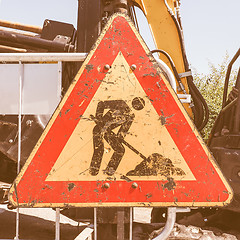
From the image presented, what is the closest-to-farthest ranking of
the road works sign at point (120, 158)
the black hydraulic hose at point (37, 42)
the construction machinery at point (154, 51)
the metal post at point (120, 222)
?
1. the road works sign at point (120, 158)
2. the metal post at point (120, 222)
3. the construction machinery at point (154, 51)
4. the black hydraulic hose at point (37, 42)

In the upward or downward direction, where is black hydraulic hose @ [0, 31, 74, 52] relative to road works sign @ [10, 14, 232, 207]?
upward

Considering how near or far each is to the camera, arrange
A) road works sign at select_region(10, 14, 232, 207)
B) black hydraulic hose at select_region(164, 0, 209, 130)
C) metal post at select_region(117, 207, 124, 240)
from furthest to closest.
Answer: black hydraulic hose at select_region(164, 0, 209, 130)
metal post at select_region(117, 207, 124, 240)
road works sign at select_region(10, 14, 232, 207)

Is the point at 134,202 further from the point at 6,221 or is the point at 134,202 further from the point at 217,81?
the point at 217,81

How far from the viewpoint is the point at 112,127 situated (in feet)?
5.76

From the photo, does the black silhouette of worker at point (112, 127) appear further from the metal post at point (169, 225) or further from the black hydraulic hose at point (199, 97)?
the black hydraulic hose at point (199, 97)

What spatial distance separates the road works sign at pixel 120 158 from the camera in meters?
1.74

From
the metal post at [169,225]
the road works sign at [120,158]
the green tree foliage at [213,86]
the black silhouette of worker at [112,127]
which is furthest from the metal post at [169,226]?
the green tree foliage at [213,86]

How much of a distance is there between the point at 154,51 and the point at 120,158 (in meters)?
1.81

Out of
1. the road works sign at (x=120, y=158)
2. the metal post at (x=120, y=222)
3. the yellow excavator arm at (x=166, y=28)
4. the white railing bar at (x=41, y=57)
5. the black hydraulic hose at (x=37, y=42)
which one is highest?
the yellow excavator arm at (x=166, y=28)

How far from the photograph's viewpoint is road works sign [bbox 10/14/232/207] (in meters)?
1.74

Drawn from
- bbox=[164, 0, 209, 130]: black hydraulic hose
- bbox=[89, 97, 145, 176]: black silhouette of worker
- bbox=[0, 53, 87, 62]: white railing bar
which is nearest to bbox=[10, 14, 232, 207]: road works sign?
bbox=[89, 97, 145, 176]: black silhouette of worker

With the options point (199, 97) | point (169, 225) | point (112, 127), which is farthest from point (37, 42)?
point (169, 225)

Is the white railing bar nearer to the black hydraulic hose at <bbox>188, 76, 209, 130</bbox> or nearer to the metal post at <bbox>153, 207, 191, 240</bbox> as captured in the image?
the metal post at <bbox>153, 207, 191, 240</bbox>

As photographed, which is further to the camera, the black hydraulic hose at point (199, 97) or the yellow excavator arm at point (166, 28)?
the yellow excavator arm at point (166, 28)
